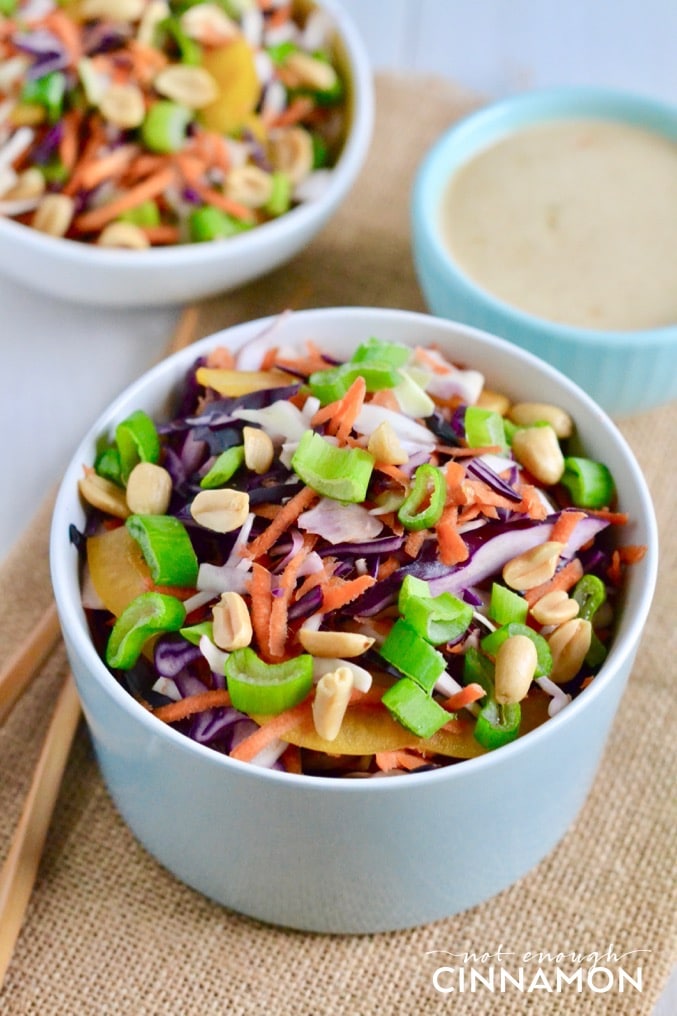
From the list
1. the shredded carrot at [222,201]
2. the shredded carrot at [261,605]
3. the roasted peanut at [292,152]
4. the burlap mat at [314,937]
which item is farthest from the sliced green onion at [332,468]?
the roasted peanut at [292,152]

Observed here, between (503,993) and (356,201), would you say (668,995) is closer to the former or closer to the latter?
(503,993)

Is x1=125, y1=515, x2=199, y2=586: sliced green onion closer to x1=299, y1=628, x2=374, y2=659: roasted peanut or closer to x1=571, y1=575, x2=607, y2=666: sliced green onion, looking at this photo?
x1=299, y1=628, x2=374, y2=659: roasted peanut

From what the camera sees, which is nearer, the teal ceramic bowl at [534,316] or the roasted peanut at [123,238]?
the teal ceramic bowl at [534,316]

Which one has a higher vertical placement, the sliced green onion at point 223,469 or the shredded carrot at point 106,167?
the shredded carrot at point 106,167

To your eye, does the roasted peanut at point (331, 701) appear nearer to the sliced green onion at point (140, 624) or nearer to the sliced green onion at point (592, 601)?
the sliced green onion at point (140, 624)

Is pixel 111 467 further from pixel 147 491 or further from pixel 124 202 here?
pixel 124 202

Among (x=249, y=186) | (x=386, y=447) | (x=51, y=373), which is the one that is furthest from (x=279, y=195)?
(x=386, y=447)

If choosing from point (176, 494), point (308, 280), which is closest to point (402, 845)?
point (176, 494)
